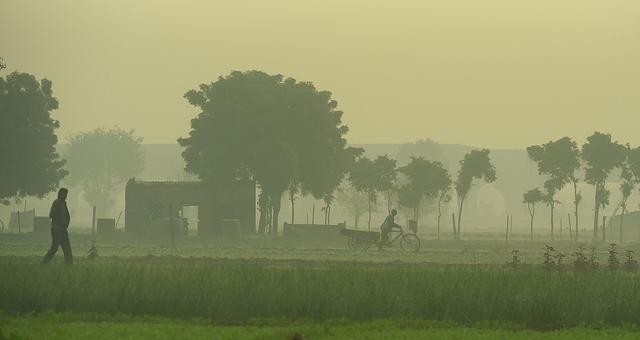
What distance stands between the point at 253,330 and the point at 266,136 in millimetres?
70249

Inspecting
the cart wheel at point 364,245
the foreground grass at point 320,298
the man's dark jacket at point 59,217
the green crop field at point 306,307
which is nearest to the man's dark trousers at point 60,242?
the man's dark jacket at point 59,217

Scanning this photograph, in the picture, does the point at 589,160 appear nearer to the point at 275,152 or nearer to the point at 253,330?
the point at 275,152

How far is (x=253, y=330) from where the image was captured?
20391 mm

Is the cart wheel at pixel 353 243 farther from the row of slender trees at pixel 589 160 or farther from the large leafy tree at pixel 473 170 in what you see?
the large leafy tree at pixel 473 170

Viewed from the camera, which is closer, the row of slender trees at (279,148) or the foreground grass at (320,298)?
the foreground grass at (320,298)

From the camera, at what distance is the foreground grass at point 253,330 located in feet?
63.5

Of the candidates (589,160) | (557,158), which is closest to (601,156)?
(589,160)

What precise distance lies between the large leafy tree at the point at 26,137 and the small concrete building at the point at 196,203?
7619 millimetres

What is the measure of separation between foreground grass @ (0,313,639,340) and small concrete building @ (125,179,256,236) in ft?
195

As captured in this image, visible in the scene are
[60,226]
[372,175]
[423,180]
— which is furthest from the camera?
[372,175]

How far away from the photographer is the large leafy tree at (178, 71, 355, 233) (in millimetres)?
89500

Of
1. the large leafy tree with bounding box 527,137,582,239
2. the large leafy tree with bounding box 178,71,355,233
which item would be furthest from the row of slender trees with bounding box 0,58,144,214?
the large leafy tree with bounding box 527,137,582,239

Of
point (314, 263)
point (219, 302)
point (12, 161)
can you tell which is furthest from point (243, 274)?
point (12, 161)

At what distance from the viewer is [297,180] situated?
91812mm
